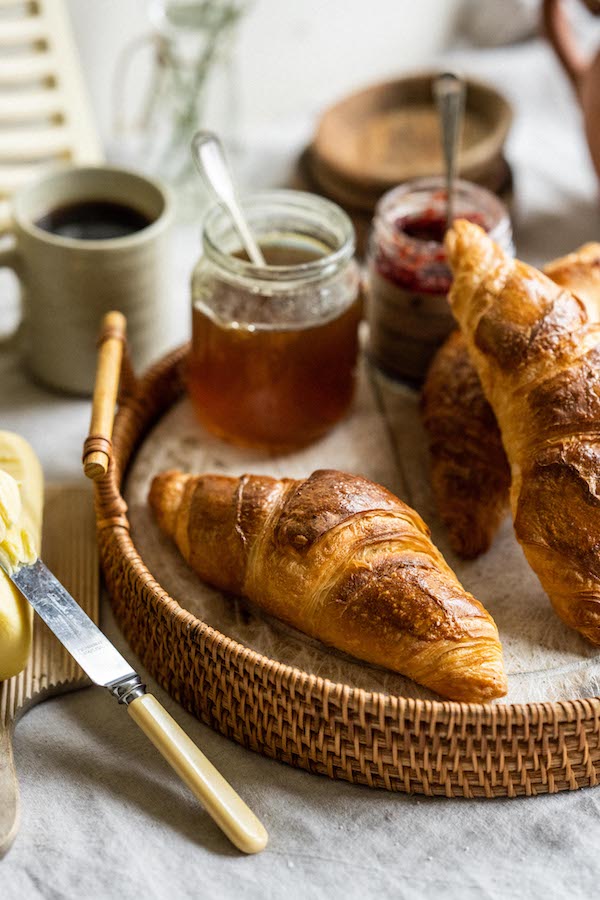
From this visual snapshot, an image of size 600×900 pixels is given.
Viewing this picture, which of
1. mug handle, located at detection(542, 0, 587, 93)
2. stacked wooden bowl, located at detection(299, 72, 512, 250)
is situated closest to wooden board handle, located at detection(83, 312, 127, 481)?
stacked wooden bowl, located at detection(299, 72, 512, 250)

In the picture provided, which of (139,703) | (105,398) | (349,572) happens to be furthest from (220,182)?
(139,703)

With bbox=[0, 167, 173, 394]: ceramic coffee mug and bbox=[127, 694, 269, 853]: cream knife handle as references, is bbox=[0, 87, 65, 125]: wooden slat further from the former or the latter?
bbox=[127, 694, 269, 853]: cream knife handle

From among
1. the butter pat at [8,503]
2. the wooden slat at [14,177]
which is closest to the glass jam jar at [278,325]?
the butter pat at [8,503]

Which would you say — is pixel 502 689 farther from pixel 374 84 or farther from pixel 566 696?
pixel 374 84

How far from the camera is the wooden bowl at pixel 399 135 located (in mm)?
1989

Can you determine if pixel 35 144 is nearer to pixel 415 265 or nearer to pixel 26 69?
pixel 26 69

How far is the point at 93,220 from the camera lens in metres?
1.68

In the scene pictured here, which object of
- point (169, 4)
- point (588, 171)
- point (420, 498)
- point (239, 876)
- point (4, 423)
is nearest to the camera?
point (239, 876)

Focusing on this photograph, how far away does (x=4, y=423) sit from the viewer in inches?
66.7

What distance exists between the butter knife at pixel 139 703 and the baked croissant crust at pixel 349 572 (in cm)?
17

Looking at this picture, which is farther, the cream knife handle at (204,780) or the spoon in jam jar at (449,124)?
the spoon in jam jar at (449,124)

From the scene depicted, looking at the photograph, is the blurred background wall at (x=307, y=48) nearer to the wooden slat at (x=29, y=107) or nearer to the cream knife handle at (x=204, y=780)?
the wooden slat at (x=29, y=107)

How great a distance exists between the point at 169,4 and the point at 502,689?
5.14ft

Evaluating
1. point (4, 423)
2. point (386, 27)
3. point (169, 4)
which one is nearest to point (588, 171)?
point (386, 27)
